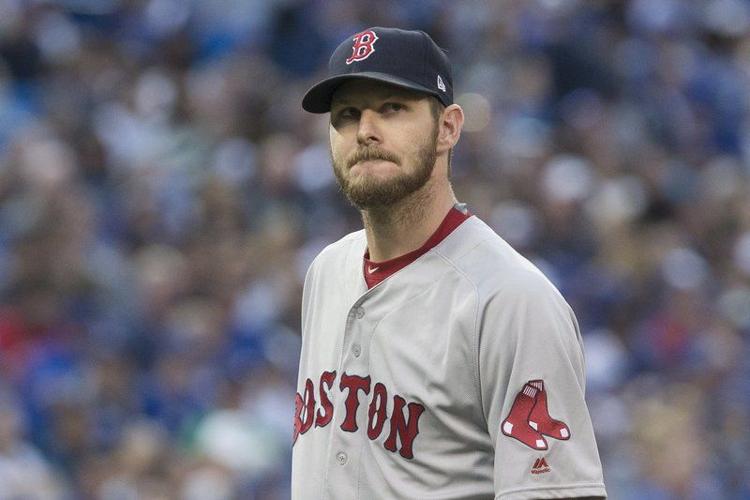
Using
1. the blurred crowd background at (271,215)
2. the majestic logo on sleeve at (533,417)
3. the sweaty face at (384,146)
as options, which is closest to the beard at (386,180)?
the sweaty face at (384,146)

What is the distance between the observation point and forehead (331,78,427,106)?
2.82m

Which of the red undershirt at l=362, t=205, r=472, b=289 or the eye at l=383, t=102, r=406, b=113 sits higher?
the eye at l=383, t=102, r=406, b=113

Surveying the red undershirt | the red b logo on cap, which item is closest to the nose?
the red b logo on cap


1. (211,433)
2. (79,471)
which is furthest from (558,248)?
(79,471)

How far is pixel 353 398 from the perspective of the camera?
9.36 ft

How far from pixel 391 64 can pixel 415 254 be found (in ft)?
1.26

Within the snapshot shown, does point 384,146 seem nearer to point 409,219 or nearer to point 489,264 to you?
point 409,219

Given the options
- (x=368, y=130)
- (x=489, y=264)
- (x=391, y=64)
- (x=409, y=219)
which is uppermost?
(x=391, y=64)

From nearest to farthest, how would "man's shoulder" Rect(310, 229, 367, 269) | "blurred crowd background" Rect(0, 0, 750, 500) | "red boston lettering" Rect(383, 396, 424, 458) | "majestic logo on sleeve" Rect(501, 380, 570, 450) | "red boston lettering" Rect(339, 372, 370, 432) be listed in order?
"majestic logo on sleeve" Rect(501, 380, 570, 450), "red boston lettering" Rect(383, 396, 424, 458), "red boston lettering" Rect(339, 372, 370, 432), "man's shoulder" Rect(310, 229, 367, 269), "blurred crowd background" Rect(0, 0, 750, 500)

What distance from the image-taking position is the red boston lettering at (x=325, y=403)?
2926 mm

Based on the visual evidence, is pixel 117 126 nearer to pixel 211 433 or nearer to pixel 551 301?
→ pixel 211 433

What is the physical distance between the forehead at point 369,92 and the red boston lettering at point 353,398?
1.78ft

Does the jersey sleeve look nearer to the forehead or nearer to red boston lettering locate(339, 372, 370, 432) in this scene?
red boston lettering locate(339, 372, 370, 432)

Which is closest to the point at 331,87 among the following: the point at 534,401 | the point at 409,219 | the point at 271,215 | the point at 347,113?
the point at 347,113
